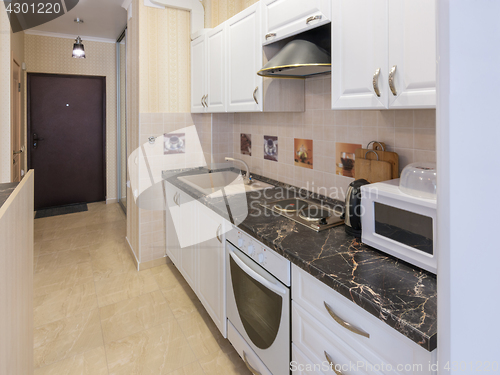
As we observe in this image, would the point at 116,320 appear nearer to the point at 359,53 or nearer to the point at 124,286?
the point at 124,286

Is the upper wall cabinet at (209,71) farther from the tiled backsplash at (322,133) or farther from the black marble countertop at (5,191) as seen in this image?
the black marble countertop at (5,191)

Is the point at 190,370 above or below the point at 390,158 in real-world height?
below

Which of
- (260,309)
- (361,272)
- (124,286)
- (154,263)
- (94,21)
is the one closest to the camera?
(361,272)

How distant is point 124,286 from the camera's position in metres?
2.70

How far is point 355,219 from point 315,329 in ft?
1.64

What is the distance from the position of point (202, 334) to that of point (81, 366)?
0.71 m

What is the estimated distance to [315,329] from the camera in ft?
3.86

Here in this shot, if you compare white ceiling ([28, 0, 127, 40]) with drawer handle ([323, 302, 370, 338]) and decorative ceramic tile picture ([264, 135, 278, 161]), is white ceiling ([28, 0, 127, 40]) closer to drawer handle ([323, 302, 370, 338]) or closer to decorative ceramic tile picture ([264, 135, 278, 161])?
decorative ceramic tile picture ([264, 135, 278, 161])

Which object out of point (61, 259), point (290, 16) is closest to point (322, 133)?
point (290, 16)

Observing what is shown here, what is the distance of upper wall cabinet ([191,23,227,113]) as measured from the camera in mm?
2359

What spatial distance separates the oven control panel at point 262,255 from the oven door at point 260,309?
31mm

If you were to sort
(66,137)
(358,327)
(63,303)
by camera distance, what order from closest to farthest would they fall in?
(358,327) < (63,303) < (66,137)

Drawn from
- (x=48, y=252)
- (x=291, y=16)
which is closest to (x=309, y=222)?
(x=291, y=16)

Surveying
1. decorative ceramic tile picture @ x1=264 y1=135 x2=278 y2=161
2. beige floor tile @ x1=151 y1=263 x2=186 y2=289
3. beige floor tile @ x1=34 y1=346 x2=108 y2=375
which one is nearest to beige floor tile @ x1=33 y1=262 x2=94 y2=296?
beige floor tile @ x1=151 y1=263 x2=186 y2=289
